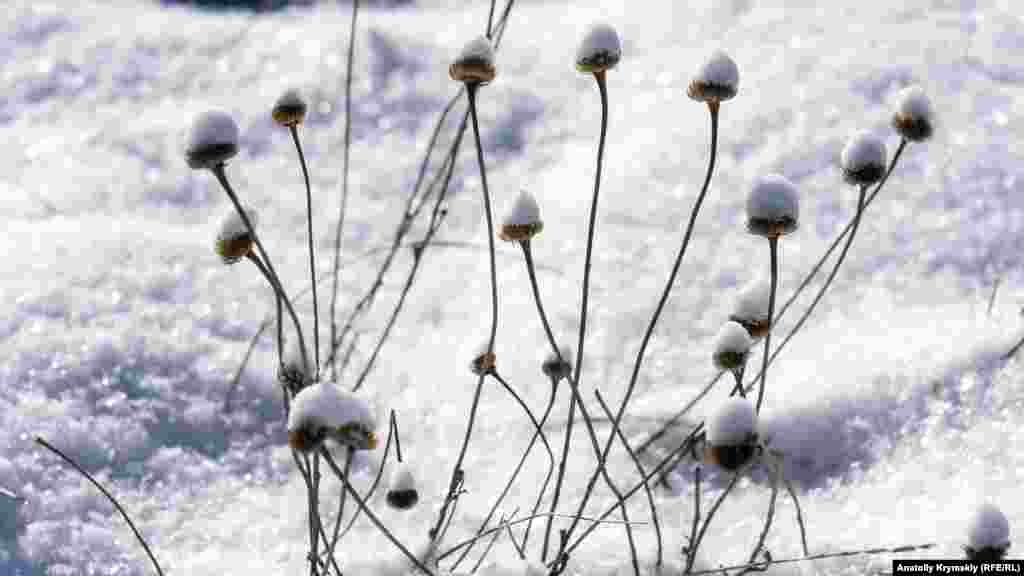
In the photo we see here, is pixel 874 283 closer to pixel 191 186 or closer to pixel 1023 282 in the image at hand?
pixel 1023 282

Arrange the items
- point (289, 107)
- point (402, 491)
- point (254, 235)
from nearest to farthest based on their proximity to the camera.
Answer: point (254, 235) → point (402, 491) → point (289, 107)

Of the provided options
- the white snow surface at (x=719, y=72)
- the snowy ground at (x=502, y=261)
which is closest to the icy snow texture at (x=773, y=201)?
the white snow surface at (x=719, y=72)

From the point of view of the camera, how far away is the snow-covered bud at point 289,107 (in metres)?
1.10

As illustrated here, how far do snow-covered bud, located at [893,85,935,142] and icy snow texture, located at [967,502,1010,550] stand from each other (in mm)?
454

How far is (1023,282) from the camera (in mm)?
1562

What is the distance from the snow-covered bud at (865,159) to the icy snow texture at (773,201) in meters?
0.11

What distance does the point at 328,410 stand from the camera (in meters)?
0.75

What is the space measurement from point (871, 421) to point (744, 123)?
2.77 feet

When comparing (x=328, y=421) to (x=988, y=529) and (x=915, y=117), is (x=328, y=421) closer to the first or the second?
(x=988, y=529)

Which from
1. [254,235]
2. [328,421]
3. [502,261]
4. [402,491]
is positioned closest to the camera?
[328,421]

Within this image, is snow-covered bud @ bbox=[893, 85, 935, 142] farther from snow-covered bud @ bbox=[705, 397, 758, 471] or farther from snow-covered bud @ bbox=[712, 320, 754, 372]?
snow-covered bud @ bbox=[705, 397, 758, 471]

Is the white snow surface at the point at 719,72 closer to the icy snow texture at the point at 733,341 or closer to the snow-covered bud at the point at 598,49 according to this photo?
the snow-covered bud at the point at 598,49

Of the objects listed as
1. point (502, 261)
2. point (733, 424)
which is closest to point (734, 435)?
point (733, 424)

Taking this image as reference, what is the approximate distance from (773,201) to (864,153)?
5.7 inches
